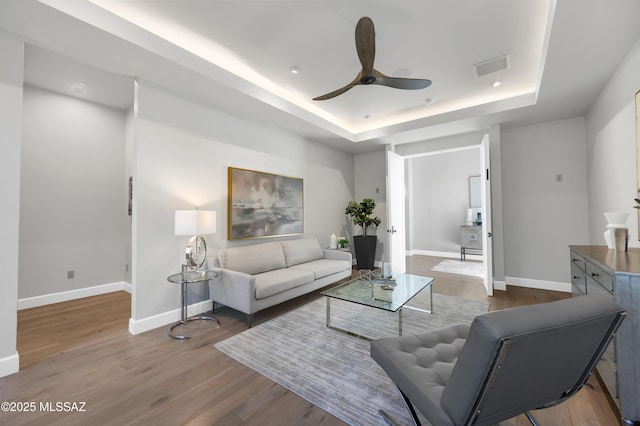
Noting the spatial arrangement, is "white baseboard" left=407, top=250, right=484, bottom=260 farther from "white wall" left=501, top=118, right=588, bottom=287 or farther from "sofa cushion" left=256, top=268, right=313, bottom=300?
"sofa cushion" left=256, top=268, right=313, bottom=300

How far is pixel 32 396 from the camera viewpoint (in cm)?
183

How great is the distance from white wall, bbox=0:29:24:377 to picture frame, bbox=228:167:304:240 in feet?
6.47

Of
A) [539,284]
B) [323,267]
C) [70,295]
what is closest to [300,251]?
[323,267]

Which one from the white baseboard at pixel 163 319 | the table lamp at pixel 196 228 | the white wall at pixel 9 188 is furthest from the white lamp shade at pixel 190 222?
the white wall at pixel 9 188

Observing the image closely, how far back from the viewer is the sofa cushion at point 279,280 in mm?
2992

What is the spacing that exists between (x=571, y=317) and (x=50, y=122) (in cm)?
559

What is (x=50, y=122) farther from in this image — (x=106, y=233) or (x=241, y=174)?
(x=241, y=174)

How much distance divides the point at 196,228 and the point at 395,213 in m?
3.76

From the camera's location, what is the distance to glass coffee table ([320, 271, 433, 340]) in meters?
2.52

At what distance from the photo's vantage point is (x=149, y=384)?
6.44ft

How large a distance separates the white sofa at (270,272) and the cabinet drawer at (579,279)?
2728 millimetres

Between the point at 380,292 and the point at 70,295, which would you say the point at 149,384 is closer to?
the point at 380,292

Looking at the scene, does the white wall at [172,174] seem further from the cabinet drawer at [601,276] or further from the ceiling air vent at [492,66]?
the cabinet drawer at [601,276]

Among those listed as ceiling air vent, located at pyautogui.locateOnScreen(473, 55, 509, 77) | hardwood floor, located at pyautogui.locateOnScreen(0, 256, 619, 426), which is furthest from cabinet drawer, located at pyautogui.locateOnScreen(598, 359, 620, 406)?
ceiling air vent, located at pyautogui.locateOnScreen(473, 55, 509, 77)
